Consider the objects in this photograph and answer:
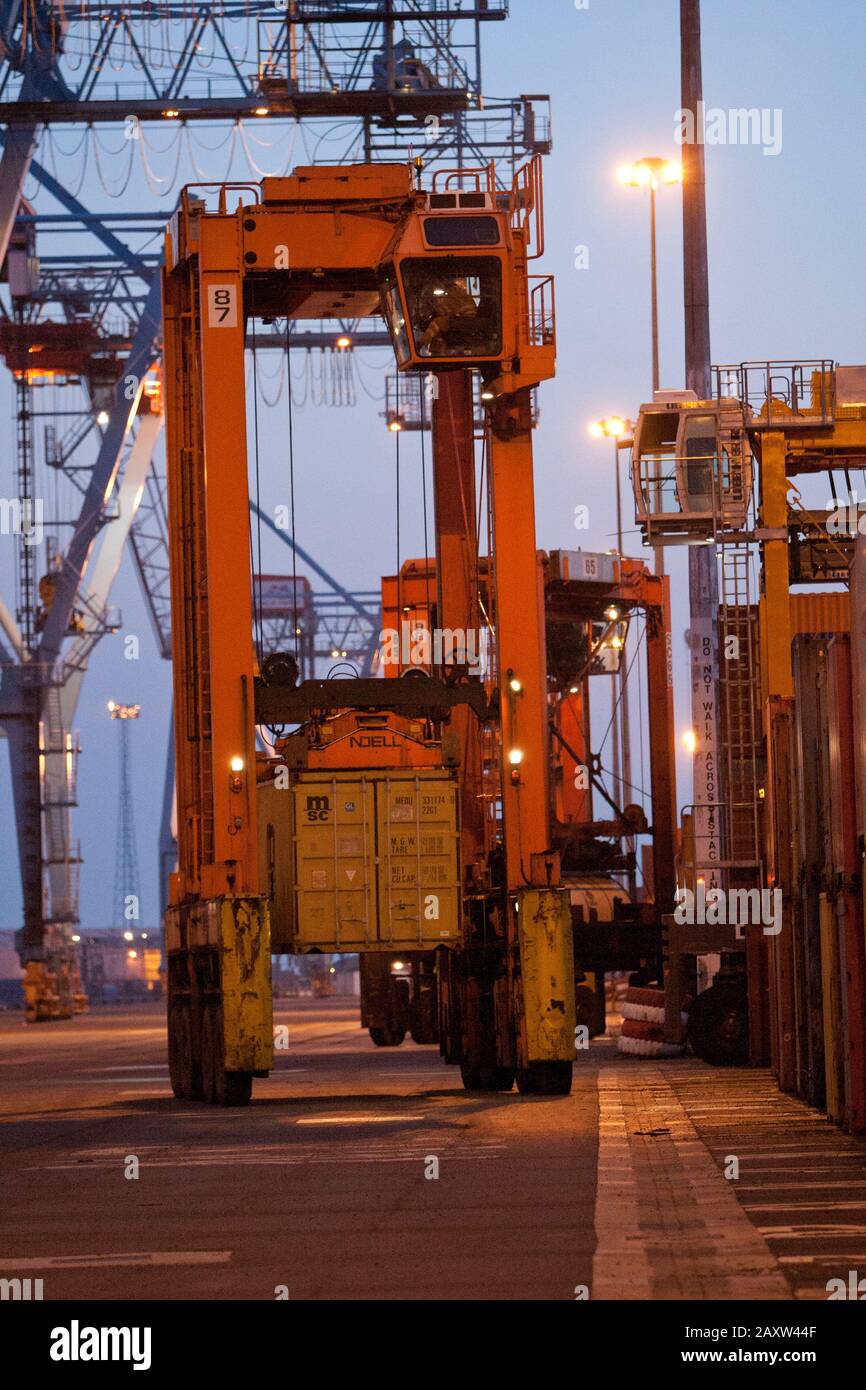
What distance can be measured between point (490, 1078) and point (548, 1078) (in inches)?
55.5

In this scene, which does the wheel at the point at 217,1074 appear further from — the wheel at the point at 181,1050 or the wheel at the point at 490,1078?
the wheel at the point at 490,1078

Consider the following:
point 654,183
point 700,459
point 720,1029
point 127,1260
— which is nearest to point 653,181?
point 654,183

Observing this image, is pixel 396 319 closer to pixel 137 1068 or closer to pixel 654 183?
pixel 137 1068

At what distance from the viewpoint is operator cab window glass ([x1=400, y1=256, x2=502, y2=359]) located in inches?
877

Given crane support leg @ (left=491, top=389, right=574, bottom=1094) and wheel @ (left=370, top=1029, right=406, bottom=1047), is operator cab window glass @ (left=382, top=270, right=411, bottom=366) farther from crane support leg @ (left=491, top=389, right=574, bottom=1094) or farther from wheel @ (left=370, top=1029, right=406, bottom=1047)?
wheel @ (left=370, top=1029, right=406, bottom=1047)

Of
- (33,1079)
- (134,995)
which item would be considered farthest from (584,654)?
(134,995)

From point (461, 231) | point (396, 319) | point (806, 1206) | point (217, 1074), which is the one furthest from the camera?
point (396, 319)

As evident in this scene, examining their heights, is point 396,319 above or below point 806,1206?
above

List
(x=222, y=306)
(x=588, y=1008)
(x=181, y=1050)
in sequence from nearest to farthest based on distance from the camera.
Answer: (x=222, y=306), (x=181, y=1050), (x=588, y=1008)

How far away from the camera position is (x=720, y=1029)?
28609mm

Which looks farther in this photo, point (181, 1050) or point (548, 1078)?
point (181, 1050)

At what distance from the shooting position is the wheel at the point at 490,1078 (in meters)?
22.8

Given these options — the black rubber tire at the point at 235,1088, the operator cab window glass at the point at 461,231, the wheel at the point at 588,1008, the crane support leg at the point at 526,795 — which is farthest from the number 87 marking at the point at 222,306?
the wheel at the point at 588,1008

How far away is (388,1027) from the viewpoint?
3781 centimetres
